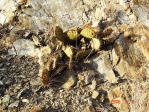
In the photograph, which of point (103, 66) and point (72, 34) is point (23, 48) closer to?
point (72, 34)

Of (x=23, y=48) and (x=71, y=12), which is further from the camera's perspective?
(x=71, y=12)

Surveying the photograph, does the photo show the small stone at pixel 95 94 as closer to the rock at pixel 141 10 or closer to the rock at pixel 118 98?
the rock at pixel 118 98

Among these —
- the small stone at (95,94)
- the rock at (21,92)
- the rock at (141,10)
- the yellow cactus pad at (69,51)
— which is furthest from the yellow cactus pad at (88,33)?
the rock at (21,92)

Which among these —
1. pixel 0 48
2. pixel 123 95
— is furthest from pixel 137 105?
pixel 0 48

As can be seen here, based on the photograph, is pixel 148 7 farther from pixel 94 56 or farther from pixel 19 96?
pixel 19 96

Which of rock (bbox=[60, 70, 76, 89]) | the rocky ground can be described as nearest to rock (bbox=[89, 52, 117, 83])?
the rocky ground

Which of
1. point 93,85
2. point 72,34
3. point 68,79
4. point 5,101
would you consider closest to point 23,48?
point 72,34
